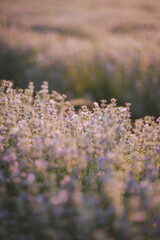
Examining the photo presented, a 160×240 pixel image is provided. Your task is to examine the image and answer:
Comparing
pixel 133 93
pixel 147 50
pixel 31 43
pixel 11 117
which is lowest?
pixel 11 117

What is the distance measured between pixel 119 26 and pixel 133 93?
20.8ft

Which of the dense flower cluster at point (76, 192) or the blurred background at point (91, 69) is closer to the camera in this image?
the dense flower cluster at point (76, 192)

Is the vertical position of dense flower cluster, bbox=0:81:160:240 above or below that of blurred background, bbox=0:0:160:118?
below

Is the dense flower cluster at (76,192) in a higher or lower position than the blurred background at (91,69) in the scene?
lower

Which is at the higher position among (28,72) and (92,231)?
(28,72)

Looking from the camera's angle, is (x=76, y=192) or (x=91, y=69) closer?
(x=76, y=192)

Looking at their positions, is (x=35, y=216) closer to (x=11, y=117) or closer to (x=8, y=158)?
(x=8, y=158)

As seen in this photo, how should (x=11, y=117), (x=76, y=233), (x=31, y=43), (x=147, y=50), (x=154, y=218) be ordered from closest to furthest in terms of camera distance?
1. (x=76, y=233)
2. (x=154, y=218)
3. (x=11, y=117)
4. (x=147, y=50)
5. (x=31, y=43)

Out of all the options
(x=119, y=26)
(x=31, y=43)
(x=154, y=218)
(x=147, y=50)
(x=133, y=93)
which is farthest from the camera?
(x=119, y=26)

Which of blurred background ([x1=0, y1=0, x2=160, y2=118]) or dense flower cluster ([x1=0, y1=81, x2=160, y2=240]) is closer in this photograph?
dense flower cluster ([x1=0, y1=81, x2=160, y2=240])

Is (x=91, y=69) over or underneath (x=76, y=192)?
over

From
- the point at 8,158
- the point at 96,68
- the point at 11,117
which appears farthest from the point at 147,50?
the point at 8,158

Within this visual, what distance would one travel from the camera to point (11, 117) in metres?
2.00

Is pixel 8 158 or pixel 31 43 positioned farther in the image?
pixel 31 43
